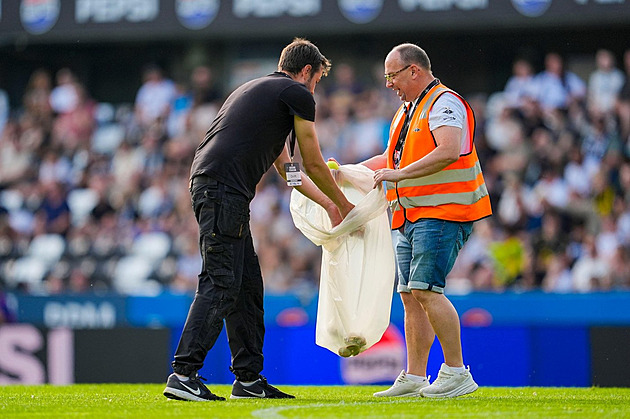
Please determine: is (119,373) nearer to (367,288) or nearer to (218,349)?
(218,349)

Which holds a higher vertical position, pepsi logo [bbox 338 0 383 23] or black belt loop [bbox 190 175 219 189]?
pepsi logo [bbox 338 0 383 23]

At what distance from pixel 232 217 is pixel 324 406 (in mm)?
1233

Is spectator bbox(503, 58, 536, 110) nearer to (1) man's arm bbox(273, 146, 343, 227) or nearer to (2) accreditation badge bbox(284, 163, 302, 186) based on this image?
(1) man's arm bbox(273, 146, 343, 227)

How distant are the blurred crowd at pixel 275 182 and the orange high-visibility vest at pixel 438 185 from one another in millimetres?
5480

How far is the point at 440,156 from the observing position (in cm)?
635

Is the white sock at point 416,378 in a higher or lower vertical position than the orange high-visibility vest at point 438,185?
lower

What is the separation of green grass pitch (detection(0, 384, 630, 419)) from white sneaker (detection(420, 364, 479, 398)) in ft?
0.23

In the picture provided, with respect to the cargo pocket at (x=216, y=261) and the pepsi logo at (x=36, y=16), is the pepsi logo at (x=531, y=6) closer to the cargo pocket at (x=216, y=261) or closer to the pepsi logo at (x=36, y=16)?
the pepsi logo at (x=36, y=16)

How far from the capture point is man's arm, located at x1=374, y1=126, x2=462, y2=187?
6359 mm

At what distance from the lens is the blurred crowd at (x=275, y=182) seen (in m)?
13.2

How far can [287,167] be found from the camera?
6504 millimetres

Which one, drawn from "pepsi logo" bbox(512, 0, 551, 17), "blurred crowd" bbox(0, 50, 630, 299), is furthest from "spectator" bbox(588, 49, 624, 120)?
"pepsi logo" bbox(512, 0, 551, 17)

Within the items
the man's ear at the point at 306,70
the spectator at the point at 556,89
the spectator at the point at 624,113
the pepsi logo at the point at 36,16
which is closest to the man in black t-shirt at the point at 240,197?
the man's ear at the point at 306,70

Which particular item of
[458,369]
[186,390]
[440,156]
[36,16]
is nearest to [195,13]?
[36,16]
